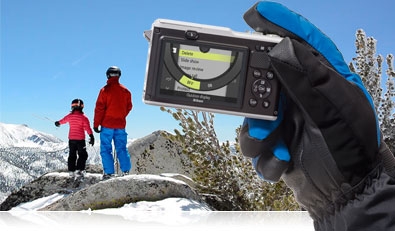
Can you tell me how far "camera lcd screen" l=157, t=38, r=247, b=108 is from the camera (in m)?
1.89

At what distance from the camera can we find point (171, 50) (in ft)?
6.18

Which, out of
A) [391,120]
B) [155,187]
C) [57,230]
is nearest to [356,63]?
[391,120]

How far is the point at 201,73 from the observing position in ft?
6.25

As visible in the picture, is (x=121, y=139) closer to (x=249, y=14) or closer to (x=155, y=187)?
(x=155, y=187)

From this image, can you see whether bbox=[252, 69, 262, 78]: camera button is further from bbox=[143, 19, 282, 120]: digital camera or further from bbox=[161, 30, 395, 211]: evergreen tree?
bbox=[161, 30, 395, 211]: evergreen tree

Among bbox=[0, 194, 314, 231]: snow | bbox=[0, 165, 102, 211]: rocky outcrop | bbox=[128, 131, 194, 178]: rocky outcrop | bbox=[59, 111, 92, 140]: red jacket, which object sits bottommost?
bbox=[0, 165, 102, 211]: rocky outcrop

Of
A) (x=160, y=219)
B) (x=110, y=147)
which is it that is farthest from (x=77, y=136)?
(x=160, y=219)

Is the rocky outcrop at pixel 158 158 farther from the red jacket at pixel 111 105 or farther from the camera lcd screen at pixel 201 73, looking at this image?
the camera lcd screen at pixel 201 73

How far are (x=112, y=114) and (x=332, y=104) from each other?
591 cm

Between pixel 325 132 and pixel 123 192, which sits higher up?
pixel 325 132

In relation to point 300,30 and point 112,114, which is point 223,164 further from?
point 300,30

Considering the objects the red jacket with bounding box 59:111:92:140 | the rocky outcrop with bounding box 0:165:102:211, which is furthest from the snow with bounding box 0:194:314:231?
the red jacket with bounding box 59:111:92:140

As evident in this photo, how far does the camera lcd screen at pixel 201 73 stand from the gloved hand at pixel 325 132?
152 mm

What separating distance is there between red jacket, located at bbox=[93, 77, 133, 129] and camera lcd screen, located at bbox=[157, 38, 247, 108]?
556cm
